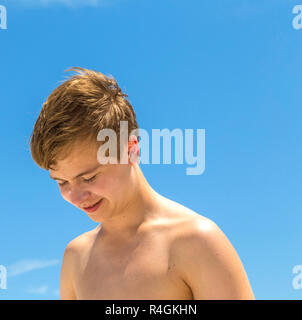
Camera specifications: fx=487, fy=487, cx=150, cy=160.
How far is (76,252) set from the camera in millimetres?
3566

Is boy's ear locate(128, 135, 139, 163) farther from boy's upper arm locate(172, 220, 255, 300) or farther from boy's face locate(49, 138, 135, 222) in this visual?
boy's upper arm locate(172, 220, 255, 300)

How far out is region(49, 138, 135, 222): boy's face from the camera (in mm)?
2881

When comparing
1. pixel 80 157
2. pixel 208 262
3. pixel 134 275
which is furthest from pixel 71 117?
pixel 208 262

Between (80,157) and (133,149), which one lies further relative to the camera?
(133,149)

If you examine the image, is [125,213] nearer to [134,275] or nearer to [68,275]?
[134,275]

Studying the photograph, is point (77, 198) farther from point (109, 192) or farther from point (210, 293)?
point (210, 293)

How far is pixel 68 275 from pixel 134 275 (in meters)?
0.73

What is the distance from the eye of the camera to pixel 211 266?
111 inches

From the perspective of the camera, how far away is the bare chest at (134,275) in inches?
115

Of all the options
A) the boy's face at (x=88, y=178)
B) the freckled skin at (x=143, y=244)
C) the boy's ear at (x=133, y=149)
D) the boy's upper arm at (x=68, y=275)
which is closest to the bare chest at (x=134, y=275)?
the freckled skin at (x=143, y=244)

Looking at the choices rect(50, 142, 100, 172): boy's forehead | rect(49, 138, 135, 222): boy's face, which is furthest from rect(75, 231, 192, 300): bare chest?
rect(50, 142, 100, 172): boy's forehead

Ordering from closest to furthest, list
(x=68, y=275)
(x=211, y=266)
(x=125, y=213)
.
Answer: (x=211, y=266), (x=125, y=213), (x=68, y=275)
